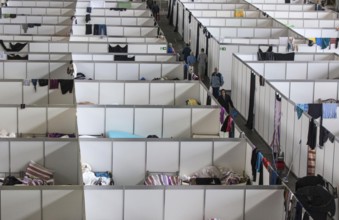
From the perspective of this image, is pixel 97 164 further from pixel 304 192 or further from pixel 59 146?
pixel 304 192

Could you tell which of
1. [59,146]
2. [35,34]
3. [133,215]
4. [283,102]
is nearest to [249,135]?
[283,102]

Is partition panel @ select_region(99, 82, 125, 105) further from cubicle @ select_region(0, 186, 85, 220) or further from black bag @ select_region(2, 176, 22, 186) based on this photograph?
cubicle @ select_region(0, 186, 85, 220)

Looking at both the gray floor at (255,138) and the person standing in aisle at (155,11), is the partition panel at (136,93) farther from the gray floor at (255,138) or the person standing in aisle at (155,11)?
the person standing in aisle at (155,11)

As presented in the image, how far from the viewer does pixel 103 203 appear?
11945mm

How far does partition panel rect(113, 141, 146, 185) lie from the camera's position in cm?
1513

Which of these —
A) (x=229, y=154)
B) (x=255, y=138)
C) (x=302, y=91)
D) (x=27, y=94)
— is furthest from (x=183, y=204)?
(x=302, y=91)

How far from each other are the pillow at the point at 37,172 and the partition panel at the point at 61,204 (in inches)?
108

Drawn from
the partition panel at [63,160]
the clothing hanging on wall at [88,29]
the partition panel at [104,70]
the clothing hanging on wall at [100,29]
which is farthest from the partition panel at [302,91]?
the clothing hanging on wall at [88,29]

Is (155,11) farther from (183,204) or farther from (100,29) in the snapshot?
(183,204)

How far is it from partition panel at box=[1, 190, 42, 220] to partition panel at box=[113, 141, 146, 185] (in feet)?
11.2

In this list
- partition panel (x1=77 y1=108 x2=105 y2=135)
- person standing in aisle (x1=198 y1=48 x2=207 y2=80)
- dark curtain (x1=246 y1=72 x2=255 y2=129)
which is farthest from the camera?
person standing in aisle (x1=198 y1=48 x2=207 y2=80)

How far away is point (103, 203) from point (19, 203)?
4.89 ft

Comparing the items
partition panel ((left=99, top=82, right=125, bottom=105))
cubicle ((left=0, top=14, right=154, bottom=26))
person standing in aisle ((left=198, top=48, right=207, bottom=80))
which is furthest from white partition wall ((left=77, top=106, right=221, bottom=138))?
cubicle ((left=0, top=14, right=154, bottom=26))

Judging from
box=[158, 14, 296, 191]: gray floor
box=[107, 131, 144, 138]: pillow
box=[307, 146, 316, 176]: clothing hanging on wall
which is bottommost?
box=[158, 14, 296, 191]: gray floor
